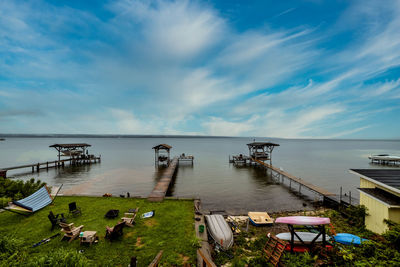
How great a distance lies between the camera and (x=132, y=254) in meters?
7.86

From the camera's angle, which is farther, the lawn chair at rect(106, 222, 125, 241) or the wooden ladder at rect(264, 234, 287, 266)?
the lawn chair at rect(106, 222, 125, 241)

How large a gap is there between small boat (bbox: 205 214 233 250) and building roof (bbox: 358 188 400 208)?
8.31m

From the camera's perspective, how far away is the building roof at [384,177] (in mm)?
9838

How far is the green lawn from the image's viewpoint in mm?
7680

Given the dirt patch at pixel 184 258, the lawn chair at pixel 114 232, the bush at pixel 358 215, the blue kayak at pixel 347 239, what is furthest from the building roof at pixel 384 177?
the lawn chair at pixel 114 232

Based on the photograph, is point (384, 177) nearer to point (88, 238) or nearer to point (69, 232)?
point (88, 238)

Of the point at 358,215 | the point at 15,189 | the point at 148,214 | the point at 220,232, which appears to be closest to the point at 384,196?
the point at 358,215

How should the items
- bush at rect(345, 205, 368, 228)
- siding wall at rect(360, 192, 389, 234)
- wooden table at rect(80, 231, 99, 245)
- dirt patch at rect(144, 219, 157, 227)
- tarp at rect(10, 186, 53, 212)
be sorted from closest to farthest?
wooden table at rect(80, 231, 99, 245)
siding wall at rect(360, 192, 389, 234)
dirt patch at rect(144, 219, 157, 227)
tarp at rect(10, 186, 53, 212)
bush at rect(345, 205, 368, 228)

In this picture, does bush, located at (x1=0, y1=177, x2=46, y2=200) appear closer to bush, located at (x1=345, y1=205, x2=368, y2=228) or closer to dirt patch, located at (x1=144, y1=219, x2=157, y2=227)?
dirt patch, located at (x1=144, y1=219, x2=157, y2=227)

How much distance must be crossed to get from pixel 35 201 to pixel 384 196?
70.9 ft

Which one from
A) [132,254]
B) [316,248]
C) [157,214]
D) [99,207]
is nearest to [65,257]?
[132,254]

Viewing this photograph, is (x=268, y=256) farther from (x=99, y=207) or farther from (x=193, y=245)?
(x=99, y=207)

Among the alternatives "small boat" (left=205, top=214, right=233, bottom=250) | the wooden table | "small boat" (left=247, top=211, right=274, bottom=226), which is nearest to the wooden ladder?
"small boat" (left=205, top=214, right=233, bottom=250)

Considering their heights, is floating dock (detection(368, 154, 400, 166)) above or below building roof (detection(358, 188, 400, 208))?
below
